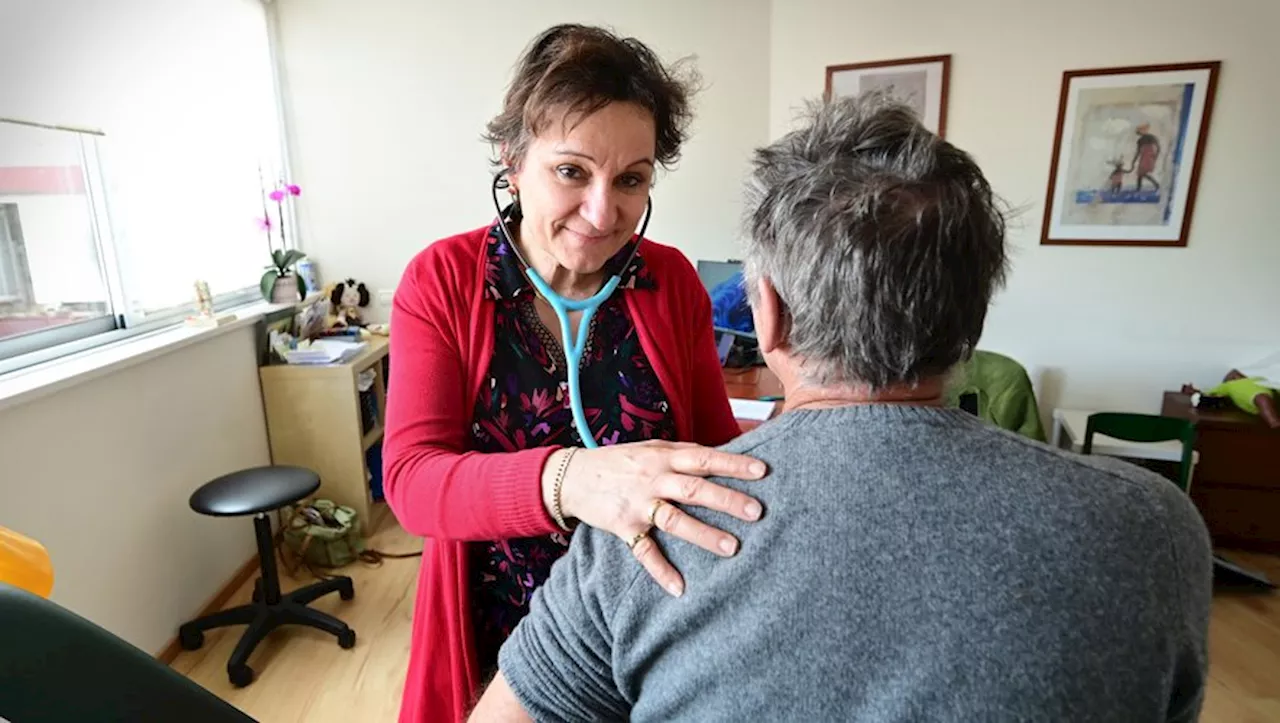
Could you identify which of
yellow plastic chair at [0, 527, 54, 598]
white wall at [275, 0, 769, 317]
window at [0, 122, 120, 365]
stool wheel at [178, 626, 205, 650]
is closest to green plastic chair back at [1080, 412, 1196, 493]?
white wall at [275, 0, 769, 317]

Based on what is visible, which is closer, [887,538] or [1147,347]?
[887,538]

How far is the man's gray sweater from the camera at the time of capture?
49 centimetres

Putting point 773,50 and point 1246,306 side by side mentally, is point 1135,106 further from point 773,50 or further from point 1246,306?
point 773,50

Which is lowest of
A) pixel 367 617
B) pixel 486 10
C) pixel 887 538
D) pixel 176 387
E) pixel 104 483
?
pixel 367 617

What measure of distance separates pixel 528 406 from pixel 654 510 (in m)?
0.43

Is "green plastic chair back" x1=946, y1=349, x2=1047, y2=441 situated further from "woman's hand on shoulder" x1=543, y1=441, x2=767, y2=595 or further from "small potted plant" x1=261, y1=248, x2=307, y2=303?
"small potted plant" x1=261, y1=248, x2=307, y2=303

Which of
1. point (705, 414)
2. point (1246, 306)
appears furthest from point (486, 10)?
point (1246, 306)

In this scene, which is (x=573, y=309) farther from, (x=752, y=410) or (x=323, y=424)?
(x=323, y=424)

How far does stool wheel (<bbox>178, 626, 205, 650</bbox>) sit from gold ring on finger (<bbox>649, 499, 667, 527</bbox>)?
8.23ft

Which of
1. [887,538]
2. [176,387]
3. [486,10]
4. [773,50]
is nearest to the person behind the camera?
[887,538]

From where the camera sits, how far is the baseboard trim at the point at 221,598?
2373mm

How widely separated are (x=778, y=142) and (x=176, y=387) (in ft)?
8.55

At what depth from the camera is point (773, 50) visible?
342 centimetres

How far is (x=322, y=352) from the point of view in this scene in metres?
3.11
